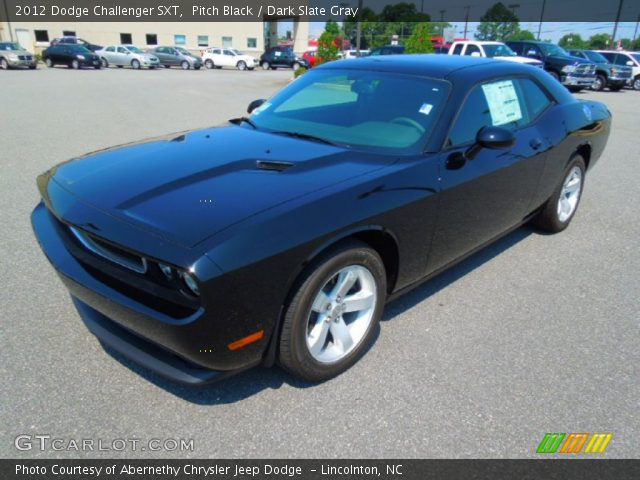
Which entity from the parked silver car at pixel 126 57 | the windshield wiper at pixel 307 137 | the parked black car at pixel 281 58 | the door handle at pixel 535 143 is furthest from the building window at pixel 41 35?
the door handle at pixel 535 143

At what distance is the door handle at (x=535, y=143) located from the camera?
3846 mm

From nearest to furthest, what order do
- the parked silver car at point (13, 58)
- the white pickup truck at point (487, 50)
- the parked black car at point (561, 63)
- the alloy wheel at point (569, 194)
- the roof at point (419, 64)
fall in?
1. the roof at point (419, 64)
2. the alloy wheel at point (569, 194)
3. the white pickup truck at point (487, 50)
4. the parked black car at point (561, 63)
5. the parked silver car at point (13, 58)

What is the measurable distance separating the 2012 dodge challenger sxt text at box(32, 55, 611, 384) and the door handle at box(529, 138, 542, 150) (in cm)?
2

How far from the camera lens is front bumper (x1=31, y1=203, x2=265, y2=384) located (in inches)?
80.7

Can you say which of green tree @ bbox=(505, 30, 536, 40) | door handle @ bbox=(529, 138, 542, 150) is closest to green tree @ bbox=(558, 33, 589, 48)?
green tree @ bbox=(505, 30, 536, 40)

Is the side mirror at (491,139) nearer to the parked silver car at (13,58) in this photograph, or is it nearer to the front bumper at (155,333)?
the front bumper at (155,333)

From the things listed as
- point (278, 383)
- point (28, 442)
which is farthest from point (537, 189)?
point (28, 442)

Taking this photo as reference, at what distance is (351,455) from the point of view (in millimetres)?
2211

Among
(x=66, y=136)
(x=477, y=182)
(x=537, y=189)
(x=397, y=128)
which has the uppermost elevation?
(x=397, y=128)

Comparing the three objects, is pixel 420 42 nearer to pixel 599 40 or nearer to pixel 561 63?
pixel 561 63

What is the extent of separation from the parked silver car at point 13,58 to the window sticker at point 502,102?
30.8 meters

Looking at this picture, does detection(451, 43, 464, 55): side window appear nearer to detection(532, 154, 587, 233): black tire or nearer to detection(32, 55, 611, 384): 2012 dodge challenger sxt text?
detection(532, 154, 587, 233): black tire

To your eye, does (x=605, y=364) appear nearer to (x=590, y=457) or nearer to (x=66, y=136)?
(x=590, y=457)

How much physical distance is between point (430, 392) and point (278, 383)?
2.61 feet
